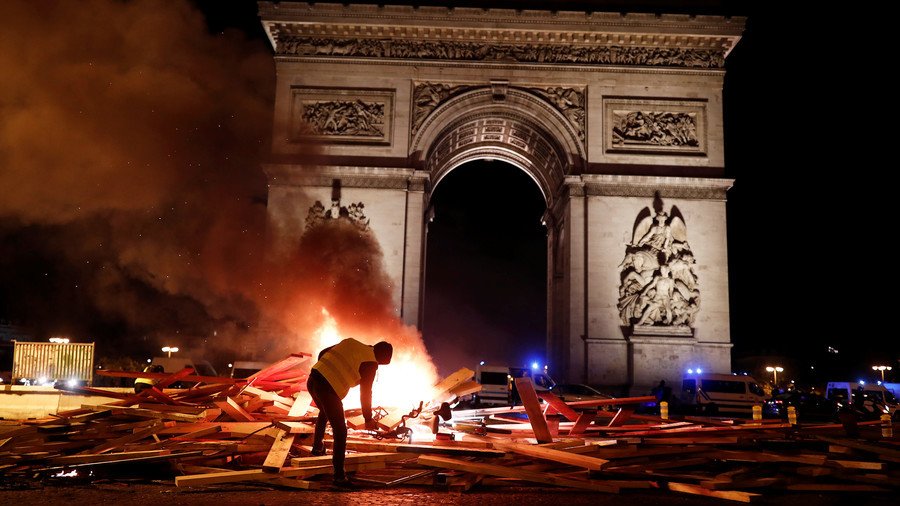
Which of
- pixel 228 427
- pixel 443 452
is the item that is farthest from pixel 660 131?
pixel 228 427

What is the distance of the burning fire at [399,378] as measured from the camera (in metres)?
10.1

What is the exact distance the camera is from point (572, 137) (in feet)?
70.1

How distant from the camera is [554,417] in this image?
9438mm

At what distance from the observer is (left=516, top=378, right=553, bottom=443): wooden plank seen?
7984 millimetres

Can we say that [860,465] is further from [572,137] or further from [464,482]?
[572,137]

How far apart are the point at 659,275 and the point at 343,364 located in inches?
608

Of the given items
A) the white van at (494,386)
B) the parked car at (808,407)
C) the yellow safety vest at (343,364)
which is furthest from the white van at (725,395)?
the yellow safety vest at (343,364)

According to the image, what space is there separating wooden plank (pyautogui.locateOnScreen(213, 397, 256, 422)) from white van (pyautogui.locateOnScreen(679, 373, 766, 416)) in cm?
1303

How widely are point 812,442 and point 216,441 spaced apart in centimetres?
632

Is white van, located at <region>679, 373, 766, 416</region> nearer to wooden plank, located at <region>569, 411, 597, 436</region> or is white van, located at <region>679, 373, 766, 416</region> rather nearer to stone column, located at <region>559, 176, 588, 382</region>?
stone column, located at <region>559, 176, 588, 382</region>

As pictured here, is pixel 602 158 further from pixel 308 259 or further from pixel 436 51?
pixel 308 259

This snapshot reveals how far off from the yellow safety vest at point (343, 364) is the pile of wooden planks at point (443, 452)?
2.56 ft

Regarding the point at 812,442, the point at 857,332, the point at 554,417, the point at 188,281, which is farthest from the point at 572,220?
the point at 857,332

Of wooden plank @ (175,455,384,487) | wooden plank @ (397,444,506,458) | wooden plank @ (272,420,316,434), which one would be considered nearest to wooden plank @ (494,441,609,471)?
wooden plank @ (397,444,506,458)
